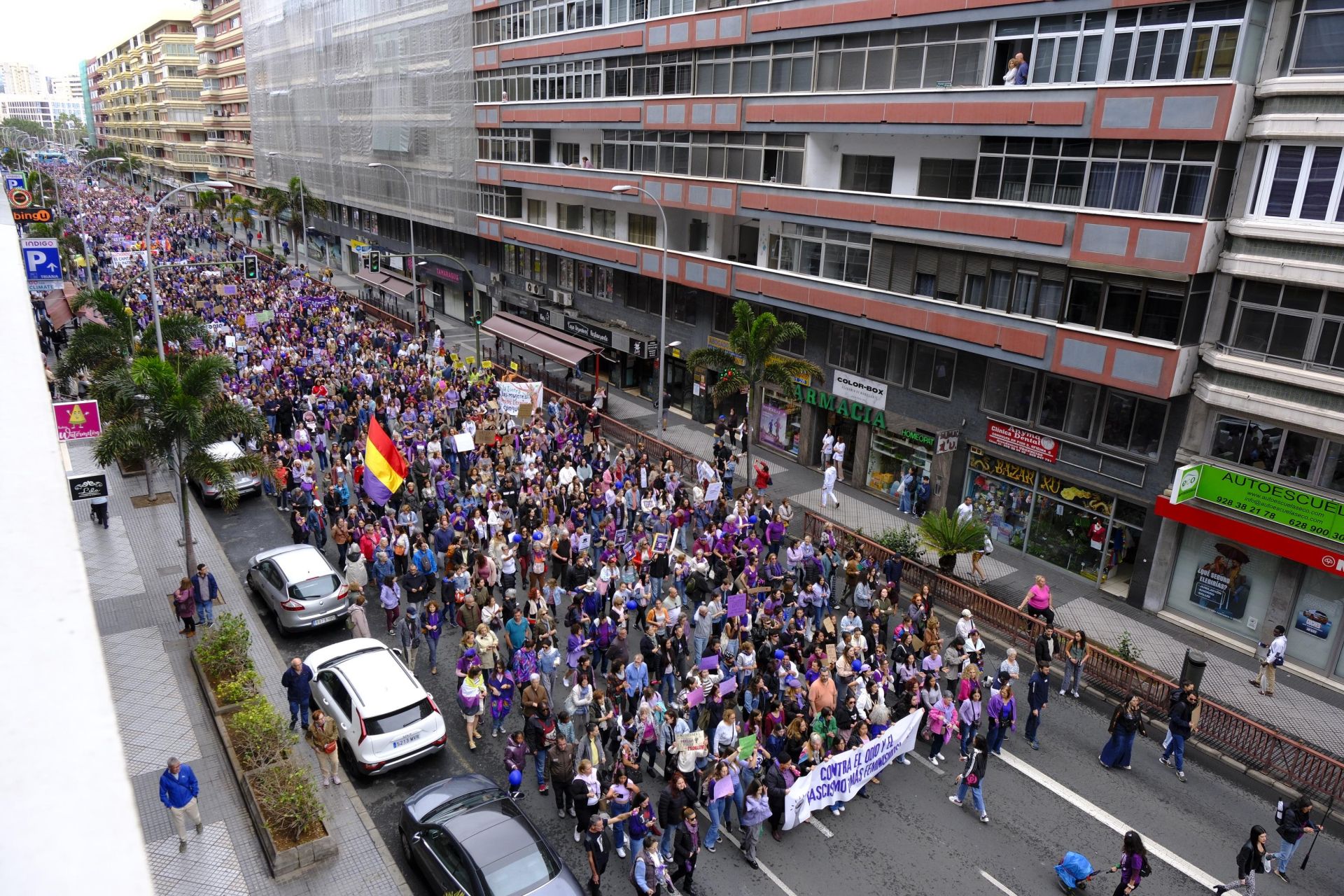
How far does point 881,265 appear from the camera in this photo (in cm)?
2870

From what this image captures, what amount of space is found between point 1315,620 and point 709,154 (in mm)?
24805

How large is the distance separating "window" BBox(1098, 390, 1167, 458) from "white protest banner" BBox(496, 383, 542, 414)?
17965mm

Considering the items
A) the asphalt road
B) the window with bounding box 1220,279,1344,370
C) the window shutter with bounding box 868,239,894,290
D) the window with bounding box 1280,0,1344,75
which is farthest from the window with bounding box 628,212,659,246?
the asphalt road

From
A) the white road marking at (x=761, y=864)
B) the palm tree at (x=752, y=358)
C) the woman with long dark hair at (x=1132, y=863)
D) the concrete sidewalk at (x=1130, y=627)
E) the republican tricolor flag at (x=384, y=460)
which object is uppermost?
the palm tree at (x=752, y=358)

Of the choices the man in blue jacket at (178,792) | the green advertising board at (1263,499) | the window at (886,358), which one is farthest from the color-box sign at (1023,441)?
the man in blue jacket at (178,792)

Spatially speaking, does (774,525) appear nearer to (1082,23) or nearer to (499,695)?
(499,695)

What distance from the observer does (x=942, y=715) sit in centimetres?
1644

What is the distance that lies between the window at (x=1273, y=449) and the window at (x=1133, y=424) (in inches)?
51.5

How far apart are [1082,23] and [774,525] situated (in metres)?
14.9

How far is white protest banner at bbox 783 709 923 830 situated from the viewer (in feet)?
47.4

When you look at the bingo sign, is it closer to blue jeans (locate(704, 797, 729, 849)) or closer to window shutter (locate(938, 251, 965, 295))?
blue jeans (locate(704, 797, 729, 849))

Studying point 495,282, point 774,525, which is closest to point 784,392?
point 774,525

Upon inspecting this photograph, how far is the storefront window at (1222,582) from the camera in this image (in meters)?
21.2

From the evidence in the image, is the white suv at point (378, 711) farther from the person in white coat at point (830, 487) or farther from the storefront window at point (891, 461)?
the storefront window at point (891, 461)
